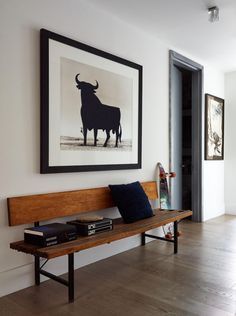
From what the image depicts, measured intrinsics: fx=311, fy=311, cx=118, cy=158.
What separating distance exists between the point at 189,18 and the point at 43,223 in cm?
252

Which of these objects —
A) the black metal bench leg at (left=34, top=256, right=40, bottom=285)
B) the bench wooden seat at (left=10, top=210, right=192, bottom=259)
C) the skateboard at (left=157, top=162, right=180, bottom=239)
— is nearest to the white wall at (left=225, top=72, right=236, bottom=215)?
the skateboard at (left=157, top=162, right=180, bottom=239)

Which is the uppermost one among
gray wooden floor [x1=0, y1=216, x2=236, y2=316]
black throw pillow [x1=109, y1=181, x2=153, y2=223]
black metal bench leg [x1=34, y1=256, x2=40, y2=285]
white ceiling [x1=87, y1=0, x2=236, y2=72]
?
white ceiling [x1=87, y1=0, x2=236, y2=72]

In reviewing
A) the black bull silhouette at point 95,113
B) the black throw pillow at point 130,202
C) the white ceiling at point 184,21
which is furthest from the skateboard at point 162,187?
the white ceiling at point 184,21

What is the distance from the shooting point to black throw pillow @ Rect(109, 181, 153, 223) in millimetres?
2982

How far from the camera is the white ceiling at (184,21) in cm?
296

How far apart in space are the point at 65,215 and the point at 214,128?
340 cm

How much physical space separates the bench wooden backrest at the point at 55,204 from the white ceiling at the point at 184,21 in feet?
5.89

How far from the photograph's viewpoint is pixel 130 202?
3027 mm

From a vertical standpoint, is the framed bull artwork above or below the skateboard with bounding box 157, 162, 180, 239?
above

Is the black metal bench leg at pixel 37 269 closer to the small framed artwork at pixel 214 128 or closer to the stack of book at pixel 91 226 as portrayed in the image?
the stack of book at pixel 91 226

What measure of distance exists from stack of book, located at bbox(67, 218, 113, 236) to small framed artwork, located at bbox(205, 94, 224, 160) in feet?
9.27

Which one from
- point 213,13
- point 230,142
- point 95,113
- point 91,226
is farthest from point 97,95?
point 230,142

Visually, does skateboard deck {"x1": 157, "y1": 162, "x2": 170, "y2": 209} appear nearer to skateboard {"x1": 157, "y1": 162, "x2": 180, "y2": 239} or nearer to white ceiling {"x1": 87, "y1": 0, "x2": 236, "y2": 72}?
skateboard {"x1": 157, "y1": 162, "x2": 180, "y2": 239}

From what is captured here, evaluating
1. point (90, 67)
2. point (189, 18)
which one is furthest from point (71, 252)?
point (189, 18)
